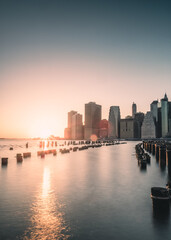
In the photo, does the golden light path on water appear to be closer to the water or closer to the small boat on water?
the water

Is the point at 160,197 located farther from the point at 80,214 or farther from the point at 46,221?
the point at 46,221

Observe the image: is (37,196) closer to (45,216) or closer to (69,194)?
(69,194)

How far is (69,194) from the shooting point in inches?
602

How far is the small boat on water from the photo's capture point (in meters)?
11.1

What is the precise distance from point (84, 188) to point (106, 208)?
5.38 meters

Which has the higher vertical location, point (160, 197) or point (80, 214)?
point (160, 197)

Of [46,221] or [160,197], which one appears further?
[160,197]

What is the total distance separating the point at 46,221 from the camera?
32.8ft

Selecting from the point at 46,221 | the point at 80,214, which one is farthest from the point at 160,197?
the point at 46,221

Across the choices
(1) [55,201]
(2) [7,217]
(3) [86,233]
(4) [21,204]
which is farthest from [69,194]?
(3) [86,233]

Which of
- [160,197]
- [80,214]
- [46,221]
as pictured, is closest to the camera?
[46,221]

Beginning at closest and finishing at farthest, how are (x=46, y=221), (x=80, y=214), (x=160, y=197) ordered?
1. (x=46, y=221)
2. (x=80, y=214)
3. (x=160, y=197)

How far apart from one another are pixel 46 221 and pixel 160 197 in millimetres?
6529

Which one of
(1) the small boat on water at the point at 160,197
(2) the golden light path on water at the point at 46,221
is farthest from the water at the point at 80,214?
(1) the small boat on water at the point at 160,197
